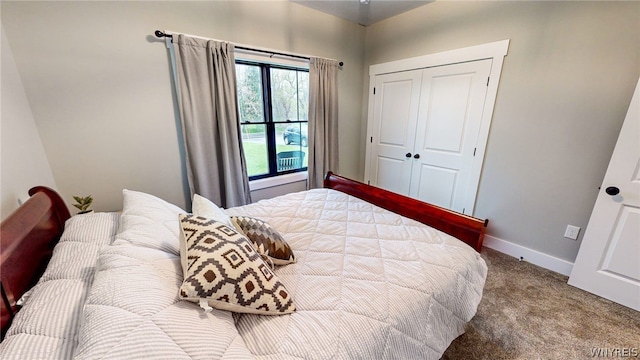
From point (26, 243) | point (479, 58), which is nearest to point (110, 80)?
point (26, 243)

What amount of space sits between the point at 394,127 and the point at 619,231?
2.18 m

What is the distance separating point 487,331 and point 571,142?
5.57 ft

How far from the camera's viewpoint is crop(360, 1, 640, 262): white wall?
175 cm

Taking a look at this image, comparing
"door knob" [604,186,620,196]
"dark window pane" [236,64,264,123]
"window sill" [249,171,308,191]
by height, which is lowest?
"window sill" [249,171,308,191]

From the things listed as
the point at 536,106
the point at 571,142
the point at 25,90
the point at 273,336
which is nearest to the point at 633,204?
the point at 571,142

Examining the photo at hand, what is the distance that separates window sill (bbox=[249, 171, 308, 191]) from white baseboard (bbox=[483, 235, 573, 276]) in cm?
230

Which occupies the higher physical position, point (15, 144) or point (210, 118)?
point (210, 118)

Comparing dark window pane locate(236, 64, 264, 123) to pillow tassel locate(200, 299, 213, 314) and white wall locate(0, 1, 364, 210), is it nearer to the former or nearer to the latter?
white wall locate(0, 1, 364, 210)

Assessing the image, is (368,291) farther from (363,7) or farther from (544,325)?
(363,7)

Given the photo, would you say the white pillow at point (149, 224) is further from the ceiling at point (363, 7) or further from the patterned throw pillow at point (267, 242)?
the ceiling at point (363, 7)

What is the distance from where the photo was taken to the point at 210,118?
2.25 meters

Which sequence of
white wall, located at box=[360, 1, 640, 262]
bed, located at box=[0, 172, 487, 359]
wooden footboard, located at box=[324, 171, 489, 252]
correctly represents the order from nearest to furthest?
bed, located at box=[0, 172, 487, 359]
wooden footboard, located at box=[324, 171, 489, 252]
white wall, located at box=[360, 1, 640, 262]

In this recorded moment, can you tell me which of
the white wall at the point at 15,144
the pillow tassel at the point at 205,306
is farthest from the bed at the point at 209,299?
the white wall at the point at 15,144

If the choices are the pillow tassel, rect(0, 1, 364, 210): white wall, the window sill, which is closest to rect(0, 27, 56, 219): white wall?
rect(0, 1, 364, 210): white wall
